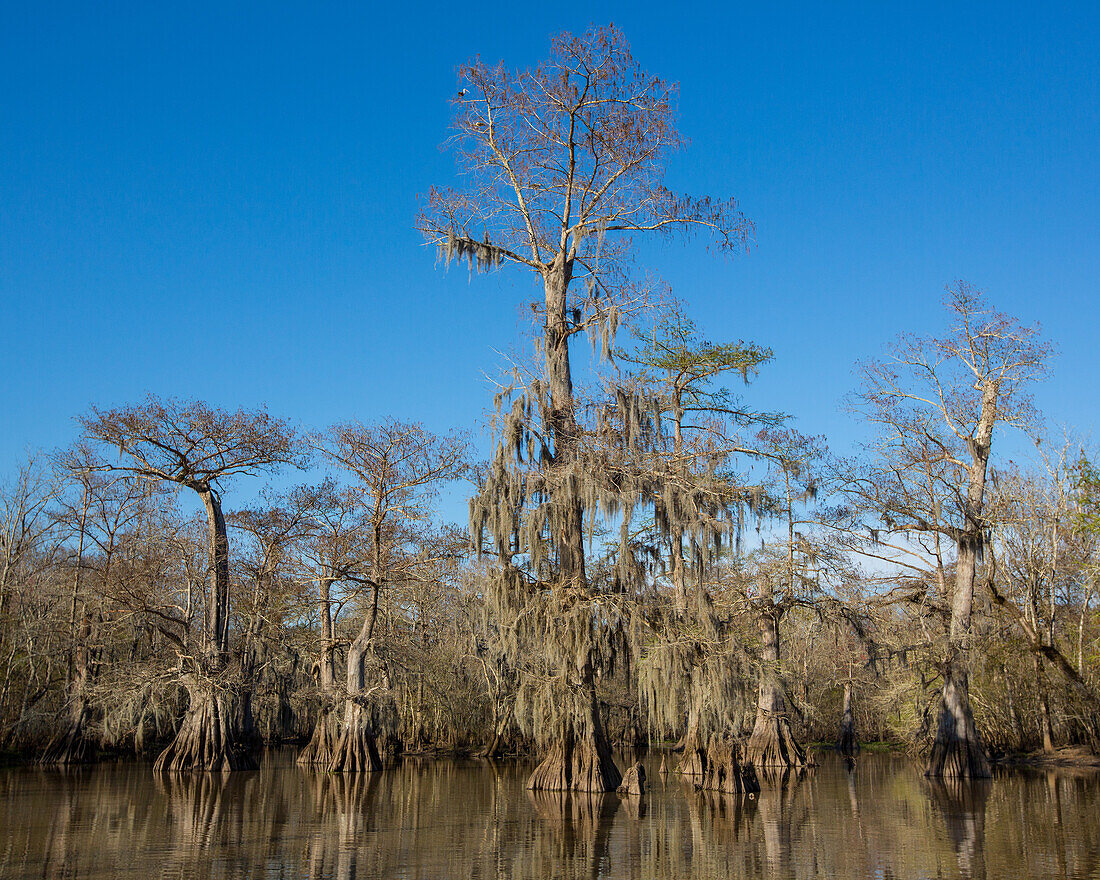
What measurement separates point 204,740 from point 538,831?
38.9 ft

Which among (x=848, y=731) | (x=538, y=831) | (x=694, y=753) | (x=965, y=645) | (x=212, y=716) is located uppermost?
(x=965, y=645)

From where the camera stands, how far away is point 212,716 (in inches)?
782

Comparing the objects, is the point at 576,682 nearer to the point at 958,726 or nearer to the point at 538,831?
the point at 538,831

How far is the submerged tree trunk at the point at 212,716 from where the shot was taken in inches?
772

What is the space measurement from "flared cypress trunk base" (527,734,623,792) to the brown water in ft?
1.13

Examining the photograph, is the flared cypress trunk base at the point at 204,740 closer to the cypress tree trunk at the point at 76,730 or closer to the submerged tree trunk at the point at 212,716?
the submerged tree trunk at the point at 212,716

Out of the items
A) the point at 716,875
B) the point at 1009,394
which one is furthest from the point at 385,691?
the point at 1009,394

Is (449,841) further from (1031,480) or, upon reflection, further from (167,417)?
(1031,480)

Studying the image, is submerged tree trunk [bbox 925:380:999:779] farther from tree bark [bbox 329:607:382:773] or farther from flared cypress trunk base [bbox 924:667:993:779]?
tree bark [bbox 329:607:382:773]

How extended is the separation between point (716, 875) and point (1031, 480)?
17084mm

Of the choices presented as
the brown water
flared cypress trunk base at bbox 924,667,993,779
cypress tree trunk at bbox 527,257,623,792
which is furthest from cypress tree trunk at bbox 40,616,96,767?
flared cypress trunk base at bbox 924,667,993,779

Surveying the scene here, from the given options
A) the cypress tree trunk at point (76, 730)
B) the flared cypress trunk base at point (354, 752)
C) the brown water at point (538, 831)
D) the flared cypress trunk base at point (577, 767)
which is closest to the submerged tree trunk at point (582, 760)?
the flared cypress trunk base at point (577, 767)

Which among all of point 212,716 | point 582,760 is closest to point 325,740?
point 212,716

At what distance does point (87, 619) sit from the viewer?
23.5 m
